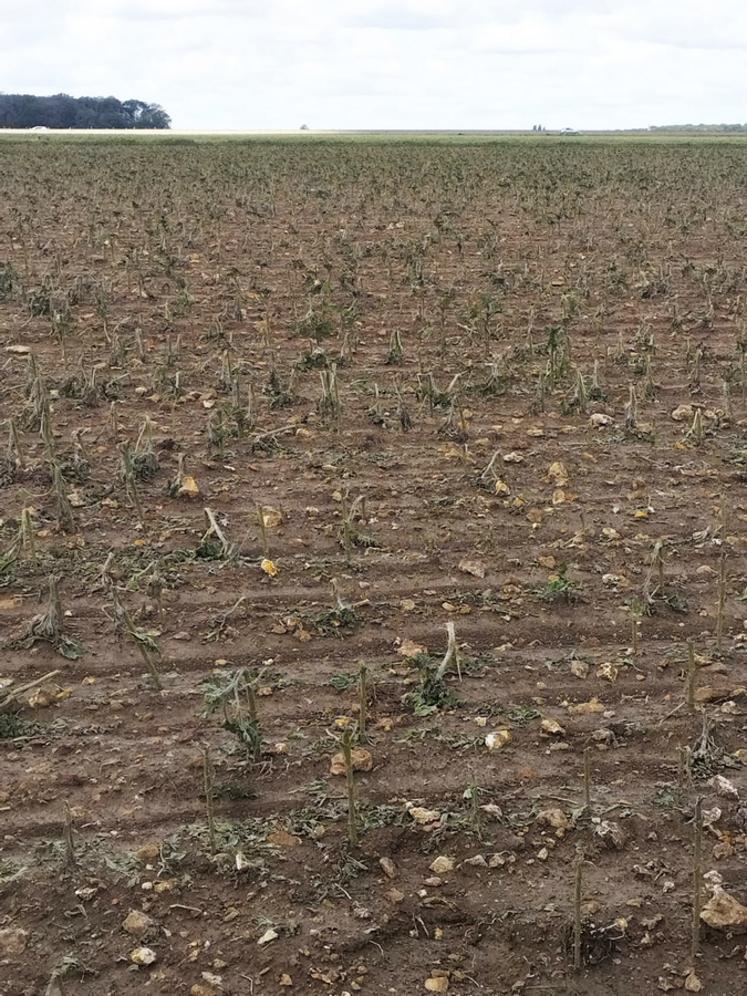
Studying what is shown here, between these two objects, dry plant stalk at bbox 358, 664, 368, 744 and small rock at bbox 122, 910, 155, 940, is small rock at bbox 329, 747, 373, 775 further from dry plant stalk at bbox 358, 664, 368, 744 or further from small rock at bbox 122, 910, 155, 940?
small rock at bbox 122, 910, 155, 940

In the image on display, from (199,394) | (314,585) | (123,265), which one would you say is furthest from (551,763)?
(123,265)

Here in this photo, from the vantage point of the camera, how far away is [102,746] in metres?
3.80

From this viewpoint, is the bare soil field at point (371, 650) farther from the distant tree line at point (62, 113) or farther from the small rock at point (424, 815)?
the distant tree line at point (62, 113)

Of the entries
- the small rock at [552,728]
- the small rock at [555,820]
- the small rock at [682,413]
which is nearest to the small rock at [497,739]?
the small rock at [552,728]

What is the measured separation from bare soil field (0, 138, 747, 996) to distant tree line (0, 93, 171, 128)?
9702 cm

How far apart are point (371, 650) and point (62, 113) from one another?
106172 mm

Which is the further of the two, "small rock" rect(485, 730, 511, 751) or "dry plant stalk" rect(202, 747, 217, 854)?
"small rock" rect(485, 730, 511, 751)

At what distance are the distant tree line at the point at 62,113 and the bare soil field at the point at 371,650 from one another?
9702 cm

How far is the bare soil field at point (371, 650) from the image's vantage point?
118 inches

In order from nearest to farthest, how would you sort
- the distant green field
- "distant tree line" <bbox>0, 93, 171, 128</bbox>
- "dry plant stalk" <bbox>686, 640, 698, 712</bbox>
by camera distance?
1. "dry plant stalk" <bbox>686, 640, 698, 712</bbox>
2. the distant green field
3. "distant tree line" <bbox>0, 93, 171, 128</bbox>

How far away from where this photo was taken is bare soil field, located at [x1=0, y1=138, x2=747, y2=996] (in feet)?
9.84

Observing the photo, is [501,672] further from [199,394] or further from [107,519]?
[199,394]

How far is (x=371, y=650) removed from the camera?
4.43 metres

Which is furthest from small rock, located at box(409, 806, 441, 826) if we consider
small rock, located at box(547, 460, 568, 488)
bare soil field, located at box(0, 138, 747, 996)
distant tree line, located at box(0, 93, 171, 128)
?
distant tree line, located at box(0, 93, 171, 128)
